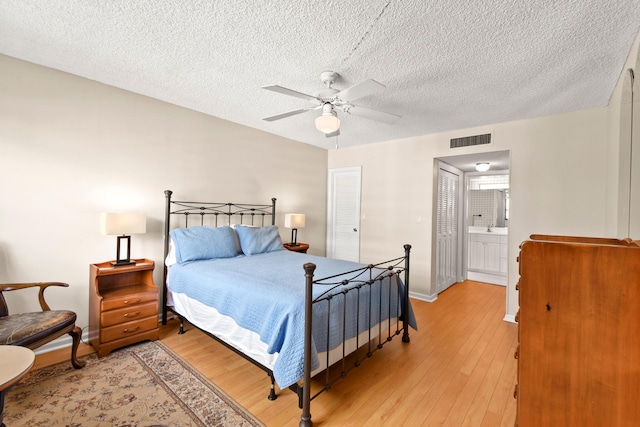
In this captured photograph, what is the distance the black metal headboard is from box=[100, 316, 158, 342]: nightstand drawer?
436 mm

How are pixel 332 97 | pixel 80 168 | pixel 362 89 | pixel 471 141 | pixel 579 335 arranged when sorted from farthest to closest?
pixel 471 141
pixel 80 168
pixel 332 97
pixel 362 89
pixel 579 335

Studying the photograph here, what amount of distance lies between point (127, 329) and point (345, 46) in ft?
10.5

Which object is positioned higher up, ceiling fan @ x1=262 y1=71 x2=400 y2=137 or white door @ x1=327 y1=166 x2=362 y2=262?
ceiling fan @ x1=262 y1=71 x2=400 y2=137

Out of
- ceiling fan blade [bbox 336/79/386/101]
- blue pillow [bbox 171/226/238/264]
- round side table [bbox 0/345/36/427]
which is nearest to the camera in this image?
round side table [bbox 0/345/36/427]

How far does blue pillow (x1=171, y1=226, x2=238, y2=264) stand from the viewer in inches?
122

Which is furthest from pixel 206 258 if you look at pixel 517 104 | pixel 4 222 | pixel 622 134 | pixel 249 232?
pixel 622 134

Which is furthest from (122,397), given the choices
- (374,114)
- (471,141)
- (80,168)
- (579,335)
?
(471,141)

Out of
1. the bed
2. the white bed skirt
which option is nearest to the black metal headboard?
the bed

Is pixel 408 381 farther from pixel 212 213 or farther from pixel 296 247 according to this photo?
pixel 212 213

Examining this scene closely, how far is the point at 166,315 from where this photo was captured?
3.34 meters

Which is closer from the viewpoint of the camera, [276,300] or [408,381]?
[276,300]

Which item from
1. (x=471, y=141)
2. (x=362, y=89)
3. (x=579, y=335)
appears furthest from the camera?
(x=471, y=141)

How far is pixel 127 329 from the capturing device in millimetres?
2684

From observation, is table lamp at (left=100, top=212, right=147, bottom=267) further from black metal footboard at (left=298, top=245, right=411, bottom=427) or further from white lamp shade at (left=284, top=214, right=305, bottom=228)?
white lamp shade at (left=284, top=214, right=305, bottom=228)
